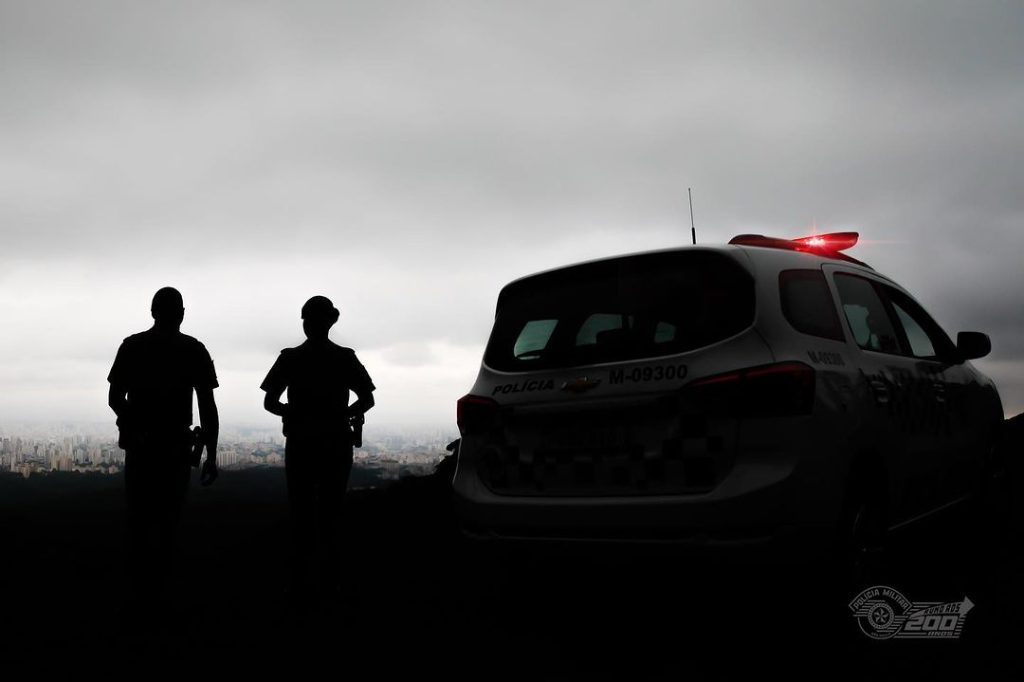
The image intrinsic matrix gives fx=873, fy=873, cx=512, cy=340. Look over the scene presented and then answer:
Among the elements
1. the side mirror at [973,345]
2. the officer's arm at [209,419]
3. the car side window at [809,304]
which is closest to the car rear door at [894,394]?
the car side window at [809,304]

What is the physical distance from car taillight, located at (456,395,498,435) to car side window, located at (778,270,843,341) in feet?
4.83

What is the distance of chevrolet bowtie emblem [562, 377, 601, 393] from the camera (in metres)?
3.94

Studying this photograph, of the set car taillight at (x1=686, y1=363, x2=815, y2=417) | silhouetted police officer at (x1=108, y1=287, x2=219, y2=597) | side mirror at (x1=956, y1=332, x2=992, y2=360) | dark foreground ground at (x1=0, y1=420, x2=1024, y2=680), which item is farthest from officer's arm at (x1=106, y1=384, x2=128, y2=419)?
side mirror at (x1=956, y1=332, x2=992, y2=360)

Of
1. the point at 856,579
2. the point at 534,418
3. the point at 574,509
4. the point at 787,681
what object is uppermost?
the point at 534,418

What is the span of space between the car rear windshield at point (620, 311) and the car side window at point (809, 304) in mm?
228

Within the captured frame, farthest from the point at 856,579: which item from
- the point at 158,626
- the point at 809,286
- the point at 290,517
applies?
the point at 158,626

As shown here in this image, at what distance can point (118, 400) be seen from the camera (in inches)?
194

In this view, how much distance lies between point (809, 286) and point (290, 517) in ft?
11.0

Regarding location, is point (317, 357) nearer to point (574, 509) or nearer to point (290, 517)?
point (290, 517)

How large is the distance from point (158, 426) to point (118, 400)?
0.27 m

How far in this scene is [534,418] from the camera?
163 inches

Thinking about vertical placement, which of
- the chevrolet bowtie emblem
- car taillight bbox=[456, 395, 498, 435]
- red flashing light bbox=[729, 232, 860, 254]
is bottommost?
car taillight bbox=[456, 395, 498, 435]

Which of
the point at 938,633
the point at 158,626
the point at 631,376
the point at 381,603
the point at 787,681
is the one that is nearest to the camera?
the point at 787,681

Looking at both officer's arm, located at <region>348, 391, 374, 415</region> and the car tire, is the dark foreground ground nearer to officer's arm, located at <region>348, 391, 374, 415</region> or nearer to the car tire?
the car tire
